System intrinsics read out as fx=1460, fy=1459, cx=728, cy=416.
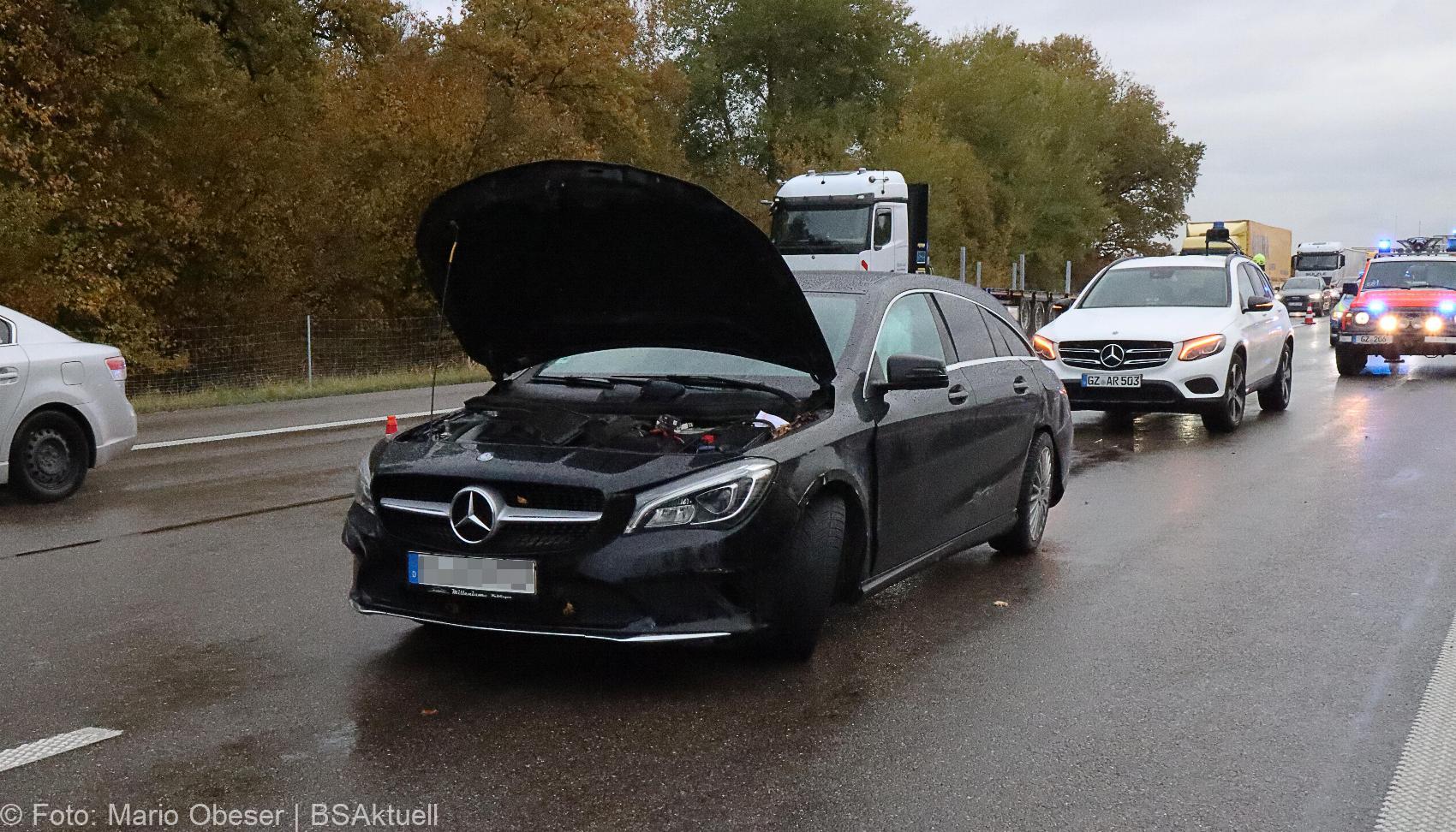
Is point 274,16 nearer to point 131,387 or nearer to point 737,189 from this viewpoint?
point 131,387

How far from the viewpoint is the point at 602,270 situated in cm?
618

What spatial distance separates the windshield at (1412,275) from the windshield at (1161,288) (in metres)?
8.93

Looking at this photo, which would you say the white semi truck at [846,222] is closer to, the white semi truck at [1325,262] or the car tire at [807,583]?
the car tire at [807,583]

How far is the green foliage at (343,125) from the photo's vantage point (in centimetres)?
2336

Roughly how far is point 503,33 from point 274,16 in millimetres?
10543

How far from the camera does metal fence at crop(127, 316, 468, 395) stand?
22781 mm

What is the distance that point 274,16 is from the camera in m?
28.7

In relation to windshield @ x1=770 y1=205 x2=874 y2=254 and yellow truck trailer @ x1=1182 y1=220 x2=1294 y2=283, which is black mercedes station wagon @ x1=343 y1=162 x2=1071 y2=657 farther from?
yellow truck trailer @ x1=1182 y1=220 x2=1294 y2=283

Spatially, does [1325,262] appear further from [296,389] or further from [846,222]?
[296,389]

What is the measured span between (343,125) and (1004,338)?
26.5 m

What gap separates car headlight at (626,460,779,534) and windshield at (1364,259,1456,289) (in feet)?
67.4

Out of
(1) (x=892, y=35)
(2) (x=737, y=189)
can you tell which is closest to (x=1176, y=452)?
(2) (x=737, y=189)

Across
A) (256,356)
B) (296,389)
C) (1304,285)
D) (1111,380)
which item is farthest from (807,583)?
(1304,285)

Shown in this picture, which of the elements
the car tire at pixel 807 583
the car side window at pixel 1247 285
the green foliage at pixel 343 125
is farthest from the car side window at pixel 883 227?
the car tire at pixel 807 583
